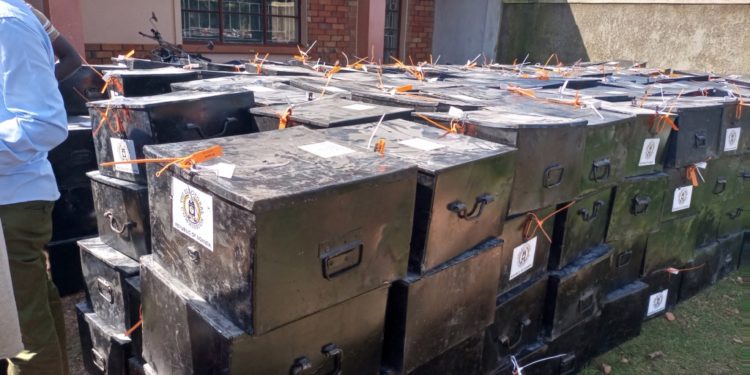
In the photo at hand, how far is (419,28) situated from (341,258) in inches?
356

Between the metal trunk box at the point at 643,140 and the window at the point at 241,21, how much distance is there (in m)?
5.93

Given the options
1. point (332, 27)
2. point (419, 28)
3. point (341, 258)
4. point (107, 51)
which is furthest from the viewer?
point (419, 28)

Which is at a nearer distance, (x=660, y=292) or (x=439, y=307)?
(x=439, y=307)

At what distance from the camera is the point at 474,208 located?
171cm

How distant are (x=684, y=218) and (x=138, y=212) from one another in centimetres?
275

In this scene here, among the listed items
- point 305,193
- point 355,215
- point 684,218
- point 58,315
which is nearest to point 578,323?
point 684,218

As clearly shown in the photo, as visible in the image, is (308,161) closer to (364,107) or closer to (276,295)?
(276,295)

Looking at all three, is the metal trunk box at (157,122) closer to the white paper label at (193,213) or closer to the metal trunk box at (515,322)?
the white paper label at (193,213)

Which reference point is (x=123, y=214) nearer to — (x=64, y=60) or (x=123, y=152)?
(x=123, y=152)

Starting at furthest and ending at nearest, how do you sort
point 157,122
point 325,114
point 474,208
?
point 325,114 → point 157,122 → point 474,208

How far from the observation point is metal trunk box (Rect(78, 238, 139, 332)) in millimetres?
2004

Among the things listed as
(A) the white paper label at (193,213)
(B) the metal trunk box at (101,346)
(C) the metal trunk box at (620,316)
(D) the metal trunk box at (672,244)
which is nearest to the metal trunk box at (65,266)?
(B) the metal trunk box at (101,346)

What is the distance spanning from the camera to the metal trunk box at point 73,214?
2746 mm

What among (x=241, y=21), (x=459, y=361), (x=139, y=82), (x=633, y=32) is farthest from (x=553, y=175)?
(x=633, y=32)
